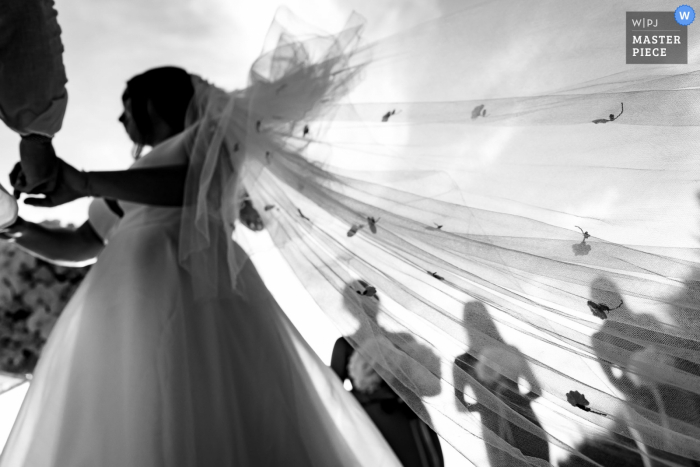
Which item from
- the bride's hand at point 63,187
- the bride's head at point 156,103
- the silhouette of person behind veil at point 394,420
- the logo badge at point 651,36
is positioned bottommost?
the silhouette of person behind veil at point 394,420

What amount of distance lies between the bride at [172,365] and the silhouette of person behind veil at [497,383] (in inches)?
8.3

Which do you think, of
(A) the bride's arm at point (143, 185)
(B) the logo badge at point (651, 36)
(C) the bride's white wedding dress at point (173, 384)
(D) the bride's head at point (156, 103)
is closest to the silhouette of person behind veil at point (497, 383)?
(C) the bride's white wedding dress at point (173, 384)

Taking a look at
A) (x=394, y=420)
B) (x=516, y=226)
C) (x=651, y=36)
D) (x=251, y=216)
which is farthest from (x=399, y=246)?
(x=394, y=420)

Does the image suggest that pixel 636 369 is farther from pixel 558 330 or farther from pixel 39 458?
pixel 39 458

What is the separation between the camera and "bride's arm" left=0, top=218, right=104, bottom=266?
1065mm

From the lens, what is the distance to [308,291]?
33.0 inches

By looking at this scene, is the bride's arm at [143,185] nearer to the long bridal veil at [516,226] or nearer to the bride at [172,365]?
the bride at [172,365]

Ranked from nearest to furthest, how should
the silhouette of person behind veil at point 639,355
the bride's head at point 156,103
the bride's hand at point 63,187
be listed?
the silhouette of person behind veil at point 639,355
the bride's hand at point 63,187
the bride's head at point 156,103

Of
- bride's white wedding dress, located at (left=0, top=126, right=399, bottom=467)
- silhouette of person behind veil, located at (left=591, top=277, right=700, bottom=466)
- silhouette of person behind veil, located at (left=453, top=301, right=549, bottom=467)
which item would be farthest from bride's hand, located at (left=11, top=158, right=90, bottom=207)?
silhouette of person behind veil, located at (left=591, top=277, right=700, bottom=466)

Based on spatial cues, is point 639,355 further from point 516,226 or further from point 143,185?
point 143,185

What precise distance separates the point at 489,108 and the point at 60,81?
0.57 m

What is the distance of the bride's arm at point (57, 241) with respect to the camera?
1.07m

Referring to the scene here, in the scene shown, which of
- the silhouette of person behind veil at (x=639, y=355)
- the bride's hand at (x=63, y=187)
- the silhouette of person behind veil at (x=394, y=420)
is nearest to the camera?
the silhouette of person behind veil at (x=639, y=355)

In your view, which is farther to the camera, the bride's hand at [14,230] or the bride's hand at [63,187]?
the bride's hand at [14,230]
